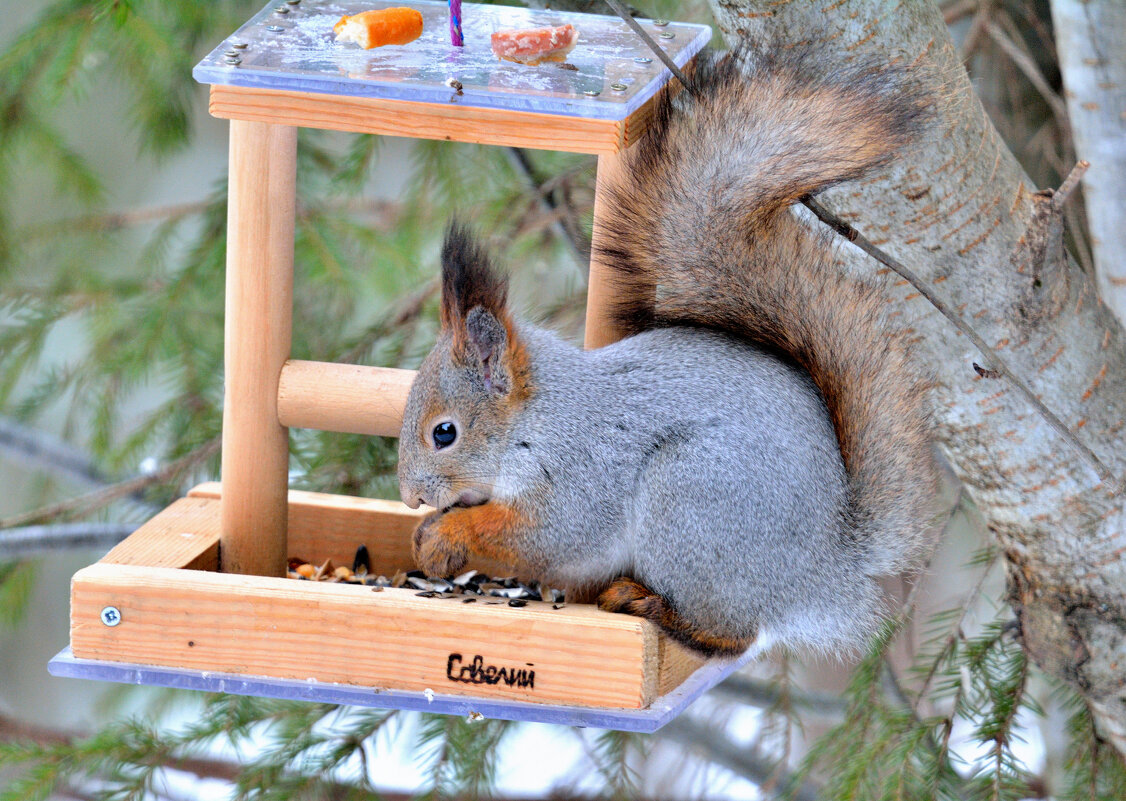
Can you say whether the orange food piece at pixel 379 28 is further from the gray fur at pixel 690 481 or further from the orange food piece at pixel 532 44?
the gray fur at pixel 690 481

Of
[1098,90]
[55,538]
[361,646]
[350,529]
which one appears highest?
[1098,90]

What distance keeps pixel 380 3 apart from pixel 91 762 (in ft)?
3.54

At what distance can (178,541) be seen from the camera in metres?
1.47

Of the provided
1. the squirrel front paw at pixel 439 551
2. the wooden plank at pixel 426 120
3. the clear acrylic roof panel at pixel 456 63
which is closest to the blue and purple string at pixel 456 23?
the clear acrylic roof panel at pixel 456 63

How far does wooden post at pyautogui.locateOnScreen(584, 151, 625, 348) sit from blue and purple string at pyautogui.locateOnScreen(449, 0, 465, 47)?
0.75 ft

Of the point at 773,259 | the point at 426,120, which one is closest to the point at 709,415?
the point at 773,259

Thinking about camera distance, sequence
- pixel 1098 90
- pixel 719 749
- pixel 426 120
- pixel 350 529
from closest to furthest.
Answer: pixel 426 120, pixel 350 529, pixel 1098 90, pixel 719 749

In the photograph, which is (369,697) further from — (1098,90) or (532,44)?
(1098,90)

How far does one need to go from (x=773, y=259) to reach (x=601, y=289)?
0.25 m

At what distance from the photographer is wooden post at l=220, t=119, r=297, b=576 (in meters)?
1.44

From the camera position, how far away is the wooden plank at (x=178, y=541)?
1382 millimetres

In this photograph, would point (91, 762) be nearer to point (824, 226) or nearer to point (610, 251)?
point (610, 251)

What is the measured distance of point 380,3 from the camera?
153 cm

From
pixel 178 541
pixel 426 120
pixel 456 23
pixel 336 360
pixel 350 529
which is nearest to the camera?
pixel 426 120
